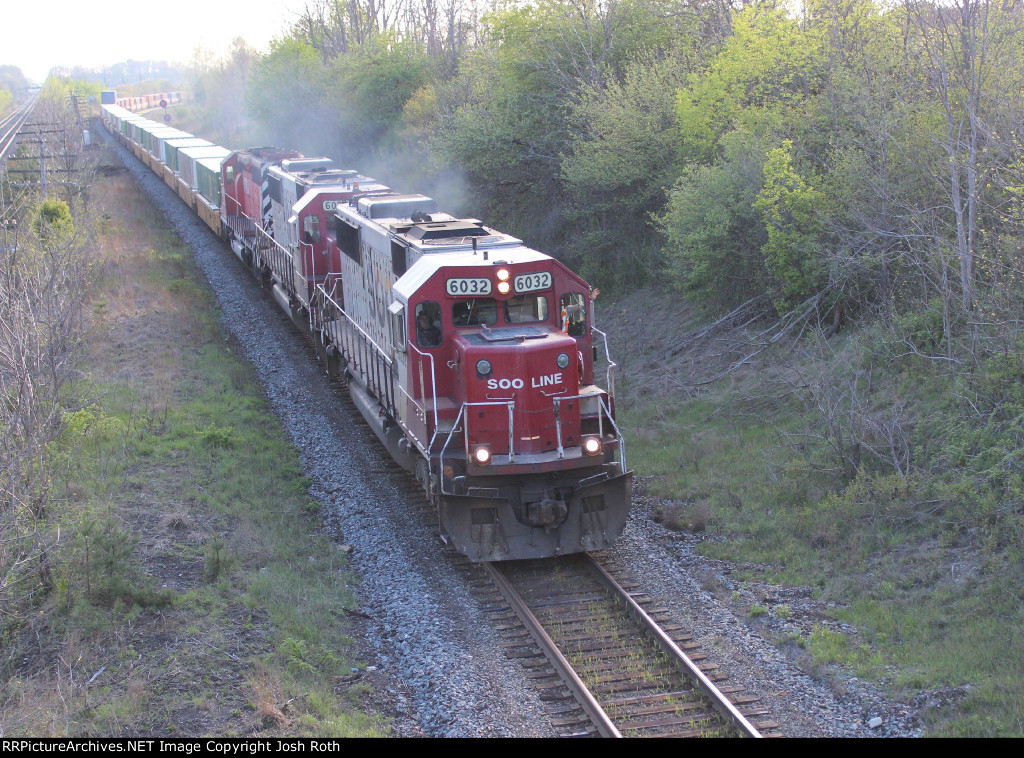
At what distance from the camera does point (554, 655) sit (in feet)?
30.2

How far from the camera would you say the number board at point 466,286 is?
11.4m

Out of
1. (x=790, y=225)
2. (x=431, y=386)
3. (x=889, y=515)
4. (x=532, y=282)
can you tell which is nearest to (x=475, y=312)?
(x=532, y=282)

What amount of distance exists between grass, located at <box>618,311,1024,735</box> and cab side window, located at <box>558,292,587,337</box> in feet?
10.1

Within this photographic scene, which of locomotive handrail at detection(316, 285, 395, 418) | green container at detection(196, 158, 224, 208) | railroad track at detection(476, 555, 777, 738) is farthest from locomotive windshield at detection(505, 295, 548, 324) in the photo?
green container at detection(196, 158, 224, 208)

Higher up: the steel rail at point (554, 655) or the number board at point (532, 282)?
the number board at point (532, 282)

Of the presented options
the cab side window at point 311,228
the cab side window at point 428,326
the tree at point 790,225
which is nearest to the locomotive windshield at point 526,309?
the cab side window at point 428,326

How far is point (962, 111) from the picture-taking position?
1430 centimetres

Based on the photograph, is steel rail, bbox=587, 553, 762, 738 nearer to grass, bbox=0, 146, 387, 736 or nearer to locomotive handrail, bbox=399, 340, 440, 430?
locomotive handrail, bbox=399, 340, 440, 430

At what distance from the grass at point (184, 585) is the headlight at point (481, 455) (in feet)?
7.40

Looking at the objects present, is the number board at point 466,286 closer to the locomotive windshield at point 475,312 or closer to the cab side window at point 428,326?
the locomotive windshield at point 475,312

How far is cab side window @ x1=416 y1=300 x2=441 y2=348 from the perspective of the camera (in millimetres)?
11594

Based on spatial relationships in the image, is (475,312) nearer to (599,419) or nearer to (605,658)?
(599,419)

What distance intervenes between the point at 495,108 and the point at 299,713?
924 inches
